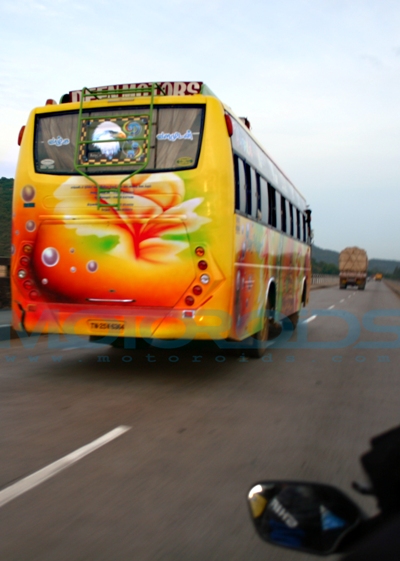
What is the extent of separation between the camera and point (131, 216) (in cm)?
769

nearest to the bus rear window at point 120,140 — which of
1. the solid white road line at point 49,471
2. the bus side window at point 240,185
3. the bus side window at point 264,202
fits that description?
the bus side window at point 240,185

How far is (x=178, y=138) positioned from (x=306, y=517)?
22.0 feet

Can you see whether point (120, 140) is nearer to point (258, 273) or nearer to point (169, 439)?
point (258, 273)

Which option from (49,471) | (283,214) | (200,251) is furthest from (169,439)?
(283,214)

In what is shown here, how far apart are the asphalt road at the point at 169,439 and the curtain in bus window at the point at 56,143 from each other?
2680 millimetres

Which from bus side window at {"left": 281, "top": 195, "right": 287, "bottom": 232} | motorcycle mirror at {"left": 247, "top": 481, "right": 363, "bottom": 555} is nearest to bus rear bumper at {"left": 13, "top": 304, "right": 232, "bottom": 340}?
bus side window at {"left": 281, "top": 195, "right": 287, "bottom": 232}

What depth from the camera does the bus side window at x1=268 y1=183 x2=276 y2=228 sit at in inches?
424

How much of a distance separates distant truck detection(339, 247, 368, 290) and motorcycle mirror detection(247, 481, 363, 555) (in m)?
60.6

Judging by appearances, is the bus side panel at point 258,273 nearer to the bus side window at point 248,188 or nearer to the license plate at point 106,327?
A: the bus side window at point 248,188

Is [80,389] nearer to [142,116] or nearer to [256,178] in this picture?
[142,116]

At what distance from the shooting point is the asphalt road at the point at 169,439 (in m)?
3.31

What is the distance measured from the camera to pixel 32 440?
5141 millimetres

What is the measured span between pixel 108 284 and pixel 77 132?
198 cm

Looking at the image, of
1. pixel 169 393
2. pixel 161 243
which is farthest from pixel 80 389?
pixel 161 243
